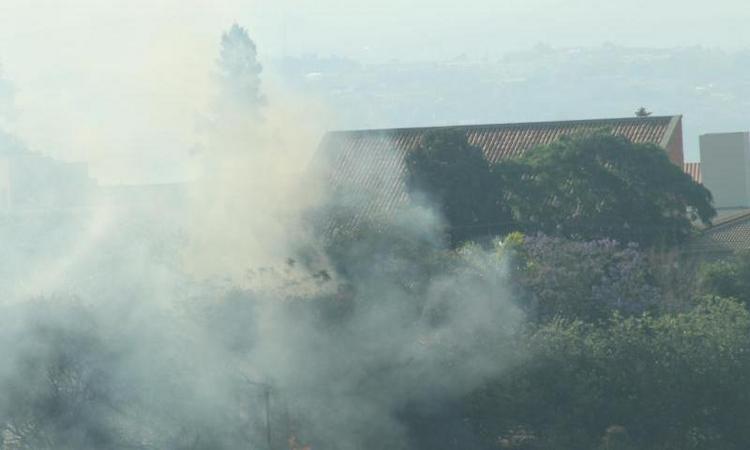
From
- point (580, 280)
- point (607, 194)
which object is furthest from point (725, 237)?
point (580, 280)

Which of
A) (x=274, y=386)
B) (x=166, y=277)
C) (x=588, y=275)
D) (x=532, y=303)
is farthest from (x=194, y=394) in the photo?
(x=588, y=275)

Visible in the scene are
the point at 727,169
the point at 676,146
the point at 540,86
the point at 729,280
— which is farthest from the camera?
the point at 540,86

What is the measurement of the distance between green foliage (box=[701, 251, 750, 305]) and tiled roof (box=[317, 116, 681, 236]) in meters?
6.94

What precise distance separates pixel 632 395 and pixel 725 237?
13.4 m

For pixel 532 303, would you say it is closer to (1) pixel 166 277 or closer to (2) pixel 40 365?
(1) pixel 166 277

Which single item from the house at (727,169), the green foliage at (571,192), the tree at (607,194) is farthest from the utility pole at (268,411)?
the house at (727,169)

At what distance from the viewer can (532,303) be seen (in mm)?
18281

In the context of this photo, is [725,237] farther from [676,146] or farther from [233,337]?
[233,337]

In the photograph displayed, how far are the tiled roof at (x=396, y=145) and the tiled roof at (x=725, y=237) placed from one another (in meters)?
2.61

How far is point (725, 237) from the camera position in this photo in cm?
2886

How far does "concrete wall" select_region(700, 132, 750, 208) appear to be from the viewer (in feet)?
131

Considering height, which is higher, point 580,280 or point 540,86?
point 580,280

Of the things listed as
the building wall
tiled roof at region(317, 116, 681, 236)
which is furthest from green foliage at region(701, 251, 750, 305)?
the building wall

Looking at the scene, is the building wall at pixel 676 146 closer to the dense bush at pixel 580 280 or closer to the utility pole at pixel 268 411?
the dense bush at pixel 580 280
